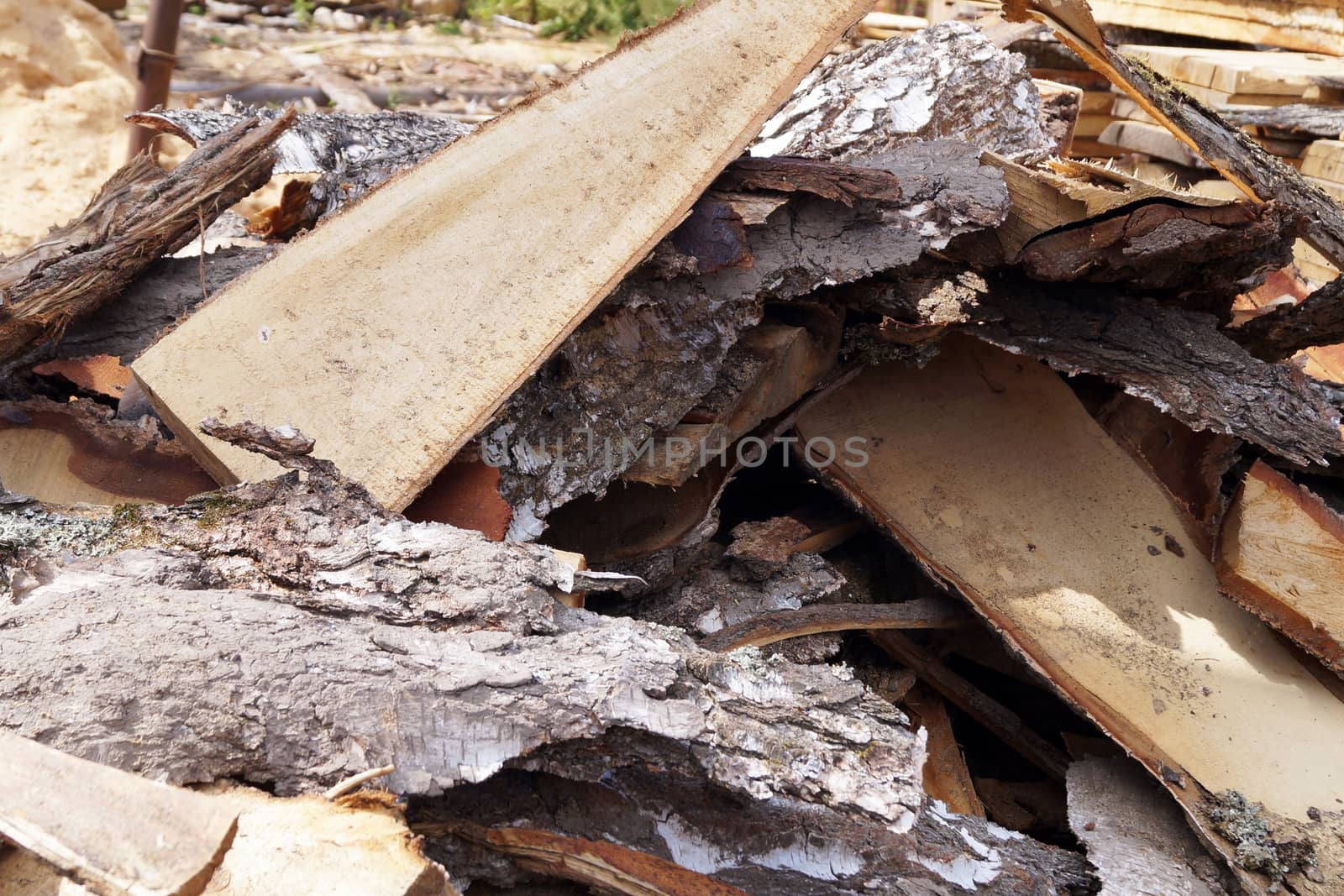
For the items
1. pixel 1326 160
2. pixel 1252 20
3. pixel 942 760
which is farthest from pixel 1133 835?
pixel 1252 20

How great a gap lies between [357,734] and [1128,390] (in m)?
1.62

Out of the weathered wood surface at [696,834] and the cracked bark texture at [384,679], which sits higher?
the cracked bark texture at [384,679]

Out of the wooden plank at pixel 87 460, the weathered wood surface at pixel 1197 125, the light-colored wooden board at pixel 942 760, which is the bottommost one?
the light-colored wooden board at pixel 942 760

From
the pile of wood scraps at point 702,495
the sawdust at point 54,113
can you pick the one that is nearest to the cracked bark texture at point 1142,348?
the pile of wood scraps at point 702,495

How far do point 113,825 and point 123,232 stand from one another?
1.53 meters

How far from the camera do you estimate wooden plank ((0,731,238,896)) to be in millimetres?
886

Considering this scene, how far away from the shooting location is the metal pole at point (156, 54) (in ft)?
11.2

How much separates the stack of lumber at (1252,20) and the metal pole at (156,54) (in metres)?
4.11

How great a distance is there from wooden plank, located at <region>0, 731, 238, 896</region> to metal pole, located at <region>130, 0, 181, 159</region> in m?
3.03

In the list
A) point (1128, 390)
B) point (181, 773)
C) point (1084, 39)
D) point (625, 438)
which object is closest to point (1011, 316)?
point (1128, 390)

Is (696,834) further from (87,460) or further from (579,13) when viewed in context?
(579,13)

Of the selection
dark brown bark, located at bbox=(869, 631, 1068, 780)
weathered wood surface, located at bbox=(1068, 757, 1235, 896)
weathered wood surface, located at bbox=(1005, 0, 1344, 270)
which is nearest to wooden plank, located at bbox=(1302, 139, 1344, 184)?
weathered wood surface, located at bbox=(1005, 0, 1344, 270)

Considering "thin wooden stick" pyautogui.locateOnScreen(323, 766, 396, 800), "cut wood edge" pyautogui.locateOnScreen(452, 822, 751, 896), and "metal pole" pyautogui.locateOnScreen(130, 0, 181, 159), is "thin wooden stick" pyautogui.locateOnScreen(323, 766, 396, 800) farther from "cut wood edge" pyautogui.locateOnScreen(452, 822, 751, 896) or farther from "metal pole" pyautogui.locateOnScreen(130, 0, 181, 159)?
"metal pole" pyautogui.locateOnScreen(130, 0, 181, 159)

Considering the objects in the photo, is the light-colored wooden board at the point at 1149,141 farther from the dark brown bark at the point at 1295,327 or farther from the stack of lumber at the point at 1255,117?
the dark brown bark at the point at 1295,327
